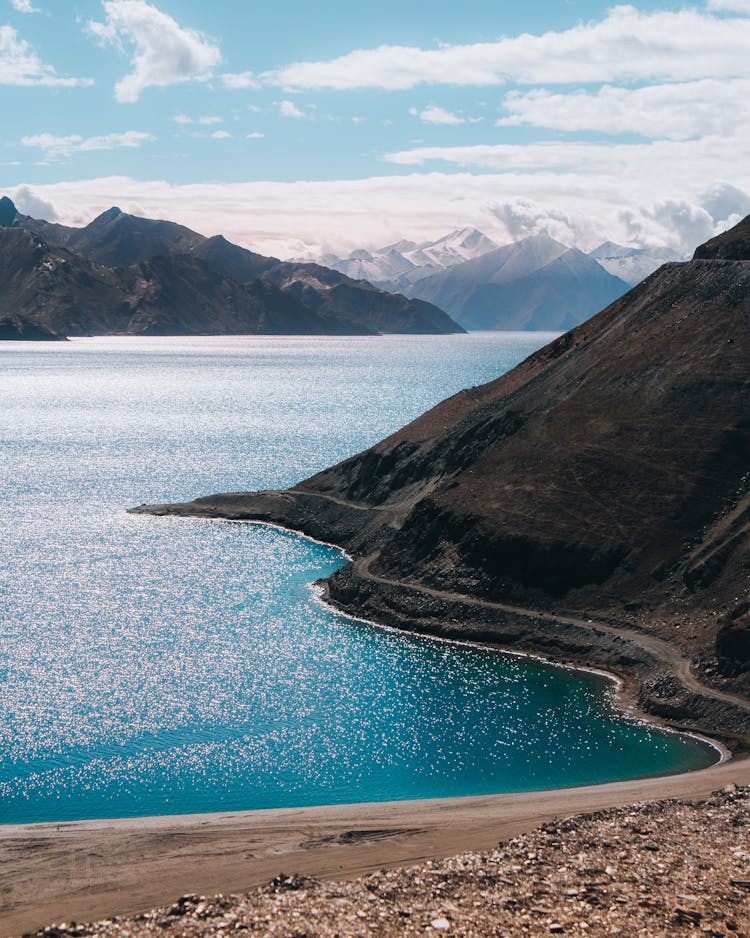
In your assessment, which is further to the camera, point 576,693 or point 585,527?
point 585,527

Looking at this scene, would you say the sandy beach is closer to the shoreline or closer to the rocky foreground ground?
the shoreline

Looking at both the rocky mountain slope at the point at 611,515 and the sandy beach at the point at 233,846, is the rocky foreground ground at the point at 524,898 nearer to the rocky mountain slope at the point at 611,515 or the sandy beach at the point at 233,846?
the sandy beach at the point at 233,846

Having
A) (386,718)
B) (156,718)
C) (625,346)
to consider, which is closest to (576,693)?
(386,718)

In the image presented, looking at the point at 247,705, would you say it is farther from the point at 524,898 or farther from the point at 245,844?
the point at 524,898

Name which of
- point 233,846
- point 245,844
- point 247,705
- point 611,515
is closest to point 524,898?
point 245,844

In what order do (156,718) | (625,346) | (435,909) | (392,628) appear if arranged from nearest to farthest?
(435,909), (156,718), (392,628), (625,346)

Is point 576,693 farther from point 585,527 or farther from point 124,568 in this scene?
point 124,568

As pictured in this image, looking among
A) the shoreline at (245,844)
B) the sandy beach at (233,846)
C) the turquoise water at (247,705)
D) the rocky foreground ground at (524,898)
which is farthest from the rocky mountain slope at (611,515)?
the rocky foreground ground at (524,898)
